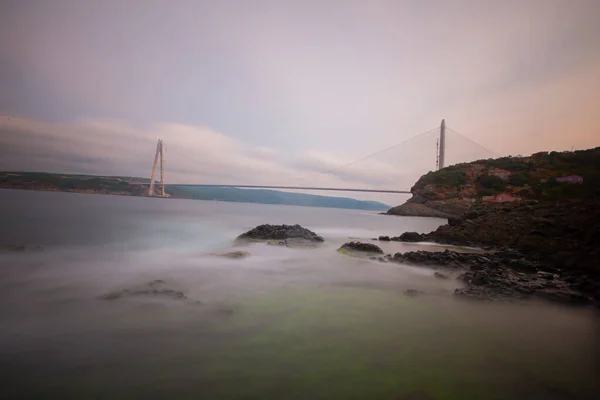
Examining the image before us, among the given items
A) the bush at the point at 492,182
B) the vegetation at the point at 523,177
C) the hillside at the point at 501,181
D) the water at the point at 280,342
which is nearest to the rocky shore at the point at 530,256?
the water at the point at 280,342

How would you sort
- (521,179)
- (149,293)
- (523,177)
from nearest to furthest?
(149,293)
(521,179)
(523,177)

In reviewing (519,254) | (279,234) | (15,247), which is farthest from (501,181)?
(15,247)

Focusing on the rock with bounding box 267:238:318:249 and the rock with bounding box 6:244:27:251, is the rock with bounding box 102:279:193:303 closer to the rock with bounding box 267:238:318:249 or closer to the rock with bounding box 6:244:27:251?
the rock with bounding box 267:238:318:249

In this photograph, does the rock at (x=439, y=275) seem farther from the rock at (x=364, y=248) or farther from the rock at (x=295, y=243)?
the rock at (x=295, y=243)

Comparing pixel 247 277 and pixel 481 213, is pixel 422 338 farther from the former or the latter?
pixel 481 213

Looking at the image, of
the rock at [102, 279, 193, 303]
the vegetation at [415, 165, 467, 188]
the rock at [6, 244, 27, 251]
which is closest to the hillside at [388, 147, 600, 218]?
the vegetation at [415, 165, 467, 188]

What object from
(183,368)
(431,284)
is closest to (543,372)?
(431,284)

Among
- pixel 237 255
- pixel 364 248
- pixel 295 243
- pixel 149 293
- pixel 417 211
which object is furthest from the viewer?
pixel 417 211

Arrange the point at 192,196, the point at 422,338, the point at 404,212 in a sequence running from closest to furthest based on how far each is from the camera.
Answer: the point at 422,338, the point at 404,212, the point at 192,196

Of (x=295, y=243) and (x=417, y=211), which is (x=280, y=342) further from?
(x=417, y=211)
